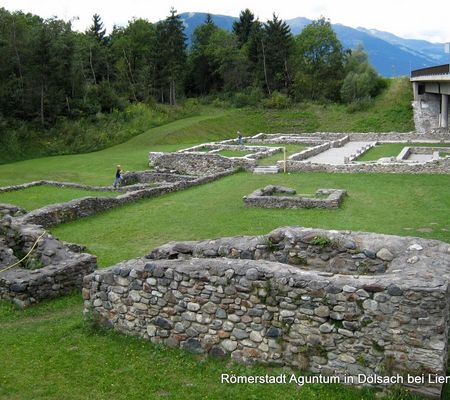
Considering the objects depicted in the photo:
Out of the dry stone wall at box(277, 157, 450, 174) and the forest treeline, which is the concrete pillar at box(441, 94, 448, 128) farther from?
the dry stone wall at box(277, 157, 450, 174)

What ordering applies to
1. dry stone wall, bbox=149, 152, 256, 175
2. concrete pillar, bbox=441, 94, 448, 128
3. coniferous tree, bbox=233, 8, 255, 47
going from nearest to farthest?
dry stone wall, bbox=149, 152, 256, 175
concrete pillar, bbox=441, 94, 448, 128
coniferous tree, bbox=233, 8, 255, 47

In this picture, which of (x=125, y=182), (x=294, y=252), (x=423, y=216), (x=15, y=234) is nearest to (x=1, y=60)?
(x=125, y=182)

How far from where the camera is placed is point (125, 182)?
29781 mm

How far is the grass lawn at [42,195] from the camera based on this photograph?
2314 cm

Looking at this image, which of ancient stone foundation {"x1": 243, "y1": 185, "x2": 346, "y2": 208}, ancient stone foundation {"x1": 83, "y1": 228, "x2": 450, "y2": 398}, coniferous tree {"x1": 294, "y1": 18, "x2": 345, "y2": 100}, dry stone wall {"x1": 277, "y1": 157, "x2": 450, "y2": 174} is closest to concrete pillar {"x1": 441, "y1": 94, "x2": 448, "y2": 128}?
coniferous tree {"x1": 294, "y1": 18, "x2": 345, "y2": 100}

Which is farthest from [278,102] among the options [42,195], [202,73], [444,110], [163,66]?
[42,195]

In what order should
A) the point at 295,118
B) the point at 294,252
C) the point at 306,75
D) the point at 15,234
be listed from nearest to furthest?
1. the point at 294,252
2. the point at 15,234
3. the point at 295,118
4. the point at 306,75

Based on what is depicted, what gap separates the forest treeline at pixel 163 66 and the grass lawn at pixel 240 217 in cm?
2933

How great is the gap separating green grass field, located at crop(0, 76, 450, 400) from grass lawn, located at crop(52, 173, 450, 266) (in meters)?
0.04

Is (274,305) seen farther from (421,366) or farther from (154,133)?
(154,133)

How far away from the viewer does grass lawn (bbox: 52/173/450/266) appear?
54.3 feet

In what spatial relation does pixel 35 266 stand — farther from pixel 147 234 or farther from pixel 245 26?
pixel 245 26

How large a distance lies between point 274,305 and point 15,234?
8827mm

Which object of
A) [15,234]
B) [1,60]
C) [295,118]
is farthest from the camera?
[295,118]
